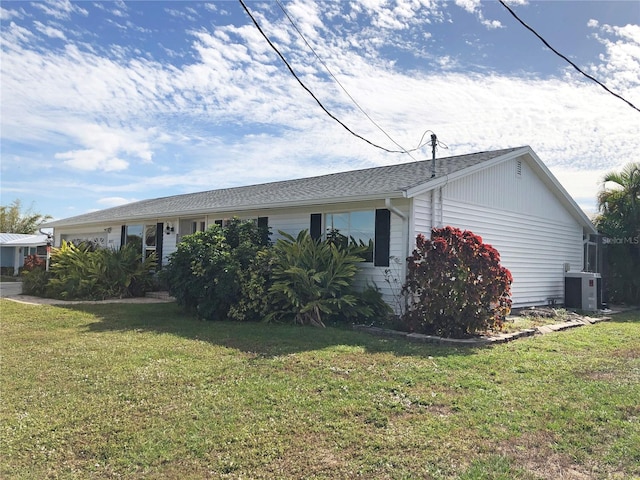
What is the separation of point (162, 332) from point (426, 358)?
4.51 meters

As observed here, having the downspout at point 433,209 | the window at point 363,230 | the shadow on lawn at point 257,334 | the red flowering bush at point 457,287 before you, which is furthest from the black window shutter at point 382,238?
the shadow on lawn at point 257,334

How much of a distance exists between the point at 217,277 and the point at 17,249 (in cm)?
2788

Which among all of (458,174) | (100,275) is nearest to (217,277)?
(458,174)

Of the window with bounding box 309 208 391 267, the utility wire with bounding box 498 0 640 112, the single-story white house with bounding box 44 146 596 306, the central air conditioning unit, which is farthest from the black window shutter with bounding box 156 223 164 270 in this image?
the central air conditioning unit

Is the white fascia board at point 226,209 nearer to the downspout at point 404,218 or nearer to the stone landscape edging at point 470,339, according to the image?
the downspout at point 404,218

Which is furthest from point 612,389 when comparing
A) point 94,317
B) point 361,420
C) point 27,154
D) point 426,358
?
point 27,154

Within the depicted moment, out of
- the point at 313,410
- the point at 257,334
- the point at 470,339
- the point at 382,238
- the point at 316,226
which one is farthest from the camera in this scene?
the point at 316,226

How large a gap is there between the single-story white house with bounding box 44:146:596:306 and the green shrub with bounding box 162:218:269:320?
6.34 feet

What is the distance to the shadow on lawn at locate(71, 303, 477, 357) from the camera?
6.76 meters

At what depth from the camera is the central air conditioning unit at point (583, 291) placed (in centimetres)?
1270

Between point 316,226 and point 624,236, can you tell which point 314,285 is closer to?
point 316,226

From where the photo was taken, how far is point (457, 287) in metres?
7.89

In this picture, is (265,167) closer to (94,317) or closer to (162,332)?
(94,317)

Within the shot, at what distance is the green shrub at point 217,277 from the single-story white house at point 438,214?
1.93 m
